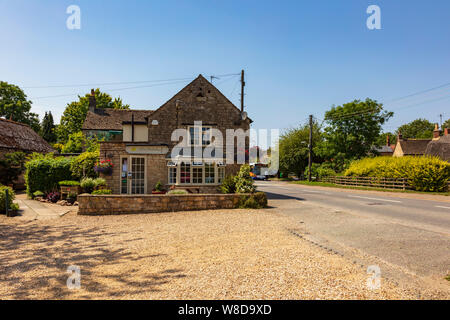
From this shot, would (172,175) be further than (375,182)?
No

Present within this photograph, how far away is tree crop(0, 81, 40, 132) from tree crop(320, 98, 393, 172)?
5392 centimetres

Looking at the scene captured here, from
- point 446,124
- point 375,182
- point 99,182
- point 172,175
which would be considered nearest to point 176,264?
point 99,182

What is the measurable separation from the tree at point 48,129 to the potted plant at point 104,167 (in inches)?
1882

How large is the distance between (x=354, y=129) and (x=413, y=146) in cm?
2813

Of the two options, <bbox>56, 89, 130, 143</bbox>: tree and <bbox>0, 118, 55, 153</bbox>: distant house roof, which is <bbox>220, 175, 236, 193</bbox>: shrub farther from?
<bbox>56, 89, 130, 143</bbox>: tree

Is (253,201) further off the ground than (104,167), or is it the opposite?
(104,167)

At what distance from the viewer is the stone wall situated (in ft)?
38.6

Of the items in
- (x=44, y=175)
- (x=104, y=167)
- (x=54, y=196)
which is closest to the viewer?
(x=54, y=196)

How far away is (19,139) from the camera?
2491 cm

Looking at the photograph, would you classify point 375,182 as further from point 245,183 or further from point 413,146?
point 413,146

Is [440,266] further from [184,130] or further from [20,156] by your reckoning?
[20,156]

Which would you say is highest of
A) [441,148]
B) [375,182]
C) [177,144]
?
[441,148]

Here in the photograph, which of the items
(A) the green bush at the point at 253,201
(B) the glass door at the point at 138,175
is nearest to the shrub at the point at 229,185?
(A) the green bush at the point at 253,201

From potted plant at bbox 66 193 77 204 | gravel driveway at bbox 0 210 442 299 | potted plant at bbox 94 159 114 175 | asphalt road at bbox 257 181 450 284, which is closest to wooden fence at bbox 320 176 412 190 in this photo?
asphalt road at bbox 257 181 450 284
